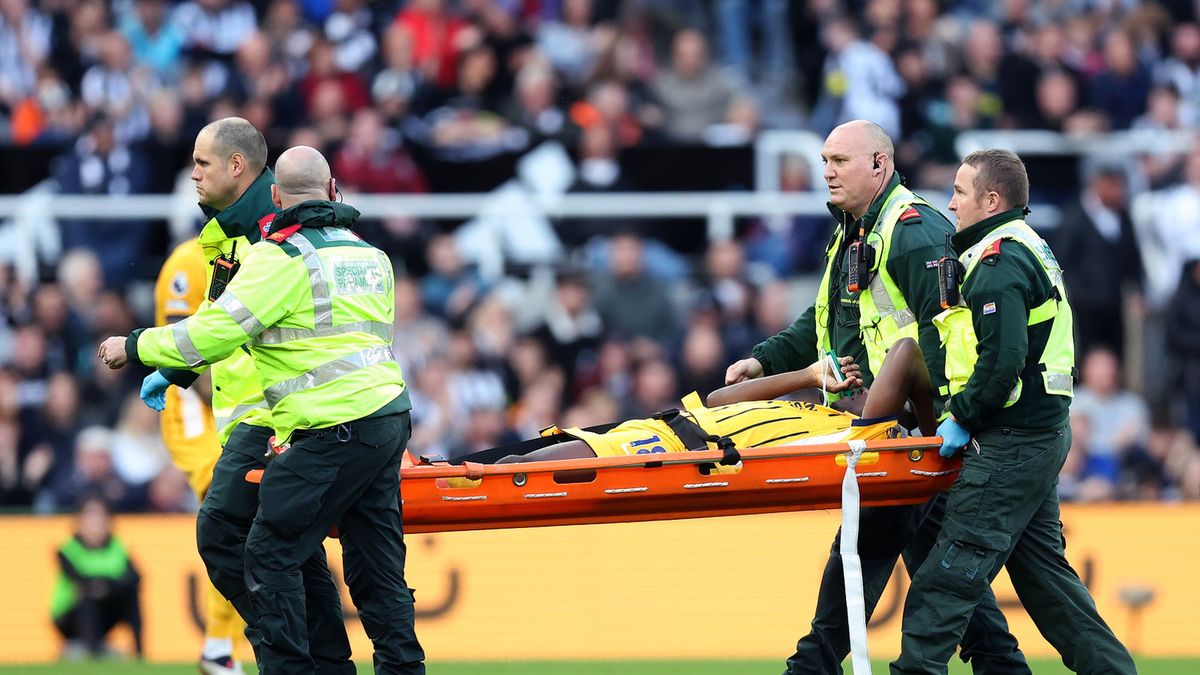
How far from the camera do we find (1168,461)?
11953 millimetres

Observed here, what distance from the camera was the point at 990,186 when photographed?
259 inches

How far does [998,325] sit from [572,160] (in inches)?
277

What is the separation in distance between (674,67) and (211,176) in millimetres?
7866

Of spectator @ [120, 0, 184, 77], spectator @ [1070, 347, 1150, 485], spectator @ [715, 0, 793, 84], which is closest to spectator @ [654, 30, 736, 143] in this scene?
spectator @ [715, 0, 793, 84]

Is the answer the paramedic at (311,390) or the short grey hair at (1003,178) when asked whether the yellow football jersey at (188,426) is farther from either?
the short grey hair at (1003,178)

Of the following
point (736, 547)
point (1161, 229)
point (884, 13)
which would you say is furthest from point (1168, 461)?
point (884, 13)

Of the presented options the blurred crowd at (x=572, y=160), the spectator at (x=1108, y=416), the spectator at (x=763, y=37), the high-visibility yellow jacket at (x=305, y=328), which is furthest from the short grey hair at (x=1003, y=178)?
the spectator at (x=763, y=37)

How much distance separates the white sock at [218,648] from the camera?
8352 mm

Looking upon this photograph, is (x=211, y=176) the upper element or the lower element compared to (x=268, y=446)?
upper

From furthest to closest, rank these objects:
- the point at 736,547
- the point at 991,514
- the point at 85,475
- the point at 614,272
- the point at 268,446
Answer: the point at 614,272 → the point at 85,475 → the point at 736,547 → the point at 268,446 → the point at 991,514

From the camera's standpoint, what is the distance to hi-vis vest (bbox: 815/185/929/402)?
267 inches

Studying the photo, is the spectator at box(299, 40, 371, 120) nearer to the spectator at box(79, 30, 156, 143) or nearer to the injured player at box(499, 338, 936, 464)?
the spectator at box(79, 30, 156, 143)

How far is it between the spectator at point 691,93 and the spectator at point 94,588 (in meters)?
5.72

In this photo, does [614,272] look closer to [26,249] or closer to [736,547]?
[736,547]
